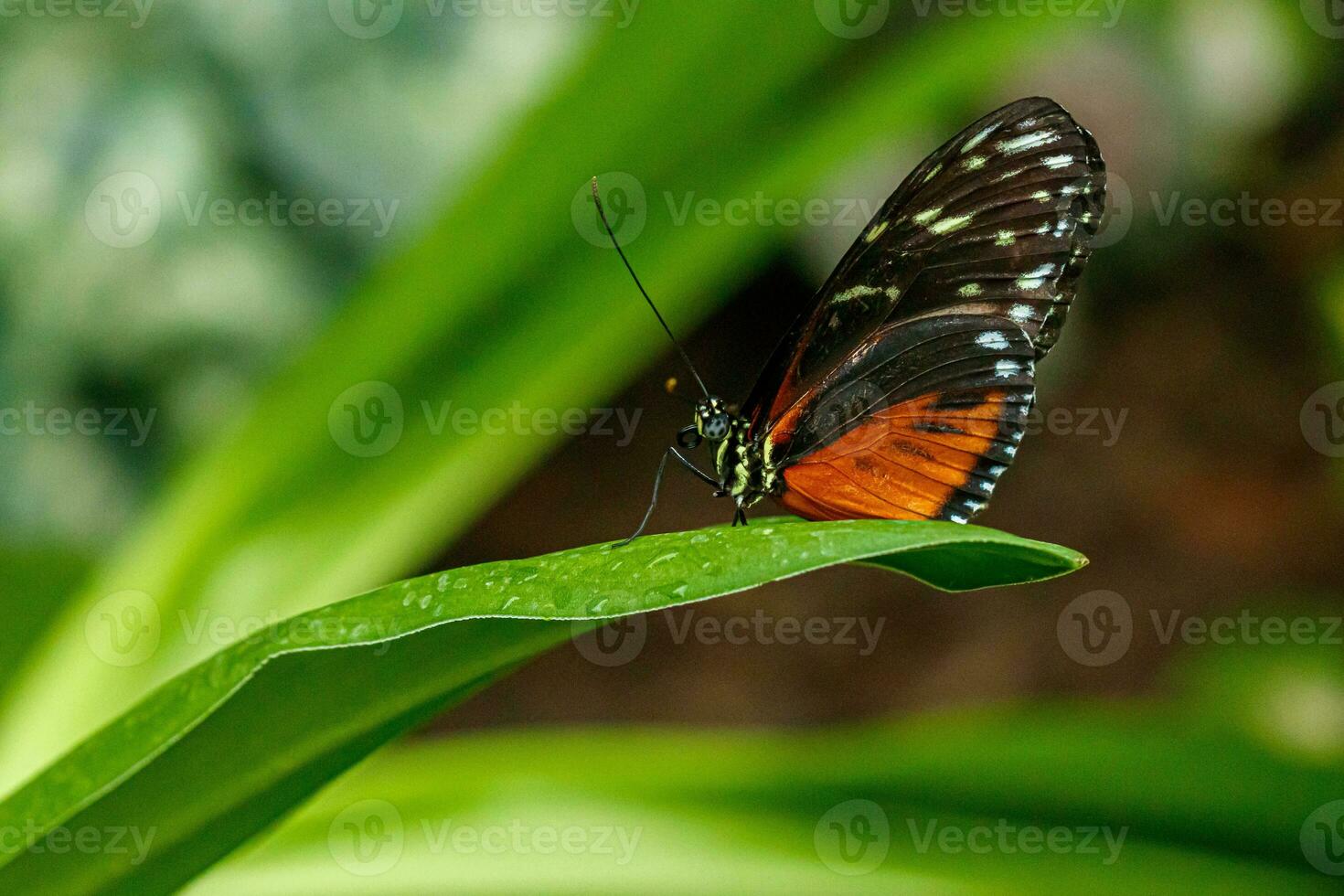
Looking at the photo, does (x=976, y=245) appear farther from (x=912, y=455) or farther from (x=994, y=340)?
(x=912, y=455)

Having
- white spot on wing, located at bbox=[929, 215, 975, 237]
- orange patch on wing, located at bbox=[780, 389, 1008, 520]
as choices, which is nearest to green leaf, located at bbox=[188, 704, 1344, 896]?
orange patch on wing, located at bbox=[780, 389, 1008, 520]

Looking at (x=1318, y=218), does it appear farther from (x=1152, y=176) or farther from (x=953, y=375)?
(x=953, y=375)

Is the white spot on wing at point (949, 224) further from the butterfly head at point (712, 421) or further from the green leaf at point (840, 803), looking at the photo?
the green leaf at point (840, 803)

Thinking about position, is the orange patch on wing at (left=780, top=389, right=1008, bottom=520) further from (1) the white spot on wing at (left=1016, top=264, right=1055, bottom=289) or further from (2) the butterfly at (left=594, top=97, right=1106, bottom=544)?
(1) the white spot on wing at (left=1016, top=264, right=1055, bottom=289)

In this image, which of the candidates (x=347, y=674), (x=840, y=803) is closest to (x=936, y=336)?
(x=840, y=803)

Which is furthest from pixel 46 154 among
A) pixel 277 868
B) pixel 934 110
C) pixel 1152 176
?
pixel 1152 176

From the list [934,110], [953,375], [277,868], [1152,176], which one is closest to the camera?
[953,375]
